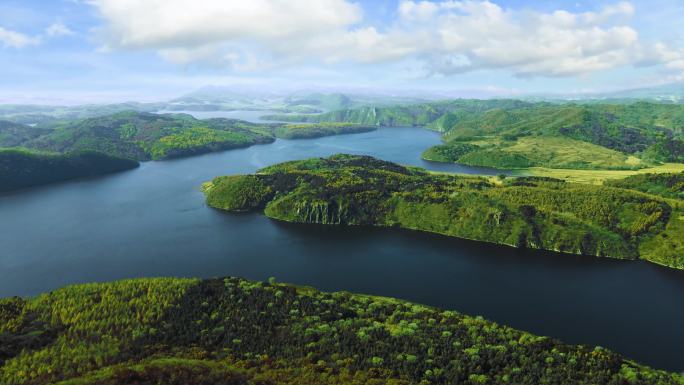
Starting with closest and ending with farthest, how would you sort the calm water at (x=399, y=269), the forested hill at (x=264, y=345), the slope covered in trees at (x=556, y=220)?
the forested hill at (x=264, y=345), the calm water at (x=399, y=269), the slope covered in trees at (x=556, y=220)

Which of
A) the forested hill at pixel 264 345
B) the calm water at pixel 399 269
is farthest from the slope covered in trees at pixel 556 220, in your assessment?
the forested hill at pixel 264 345

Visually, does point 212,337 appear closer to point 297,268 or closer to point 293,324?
point 293,324

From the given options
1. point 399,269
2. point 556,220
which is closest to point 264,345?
point 399,269

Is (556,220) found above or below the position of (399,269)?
above

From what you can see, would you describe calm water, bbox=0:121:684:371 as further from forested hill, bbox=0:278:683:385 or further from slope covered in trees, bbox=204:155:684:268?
forested hill, bbox=0:278:683:385

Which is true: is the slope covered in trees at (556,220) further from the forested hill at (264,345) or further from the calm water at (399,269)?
the forested hill at (264,345)

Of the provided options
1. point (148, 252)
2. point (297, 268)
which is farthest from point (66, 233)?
point (297, 268)

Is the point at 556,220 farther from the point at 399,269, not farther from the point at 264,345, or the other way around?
the point at 264,345
